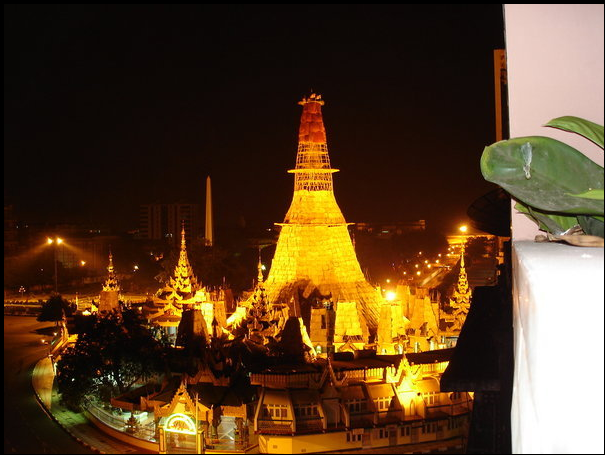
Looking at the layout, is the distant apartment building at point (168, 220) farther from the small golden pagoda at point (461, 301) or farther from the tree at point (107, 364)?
the tree at point (107, 364)

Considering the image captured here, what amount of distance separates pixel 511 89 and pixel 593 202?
1.68ft

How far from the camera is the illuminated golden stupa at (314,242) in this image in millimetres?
6340

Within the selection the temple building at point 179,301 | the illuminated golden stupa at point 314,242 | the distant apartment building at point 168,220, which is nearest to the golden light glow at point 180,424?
the temple building at point 179,301

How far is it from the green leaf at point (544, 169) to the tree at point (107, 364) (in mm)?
3879

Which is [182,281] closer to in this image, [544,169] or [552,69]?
[552,69]

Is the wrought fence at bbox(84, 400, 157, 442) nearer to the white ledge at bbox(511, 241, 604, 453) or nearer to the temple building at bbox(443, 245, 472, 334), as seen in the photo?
the temple building at bbox(443, 245, 472, 334)

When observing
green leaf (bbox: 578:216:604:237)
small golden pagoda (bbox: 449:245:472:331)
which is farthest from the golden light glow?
green leaf (bbox: 578:216:604:237)

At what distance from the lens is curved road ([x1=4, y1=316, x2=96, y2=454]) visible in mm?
3307

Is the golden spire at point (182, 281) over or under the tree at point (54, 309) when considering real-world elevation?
over

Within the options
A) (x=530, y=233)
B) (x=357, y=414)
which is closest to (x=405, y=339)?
(x=357, y=414)

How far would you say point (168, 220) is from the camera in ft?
56.1

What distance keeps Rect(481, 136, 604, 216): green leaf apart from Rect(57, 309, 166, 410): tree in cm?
388

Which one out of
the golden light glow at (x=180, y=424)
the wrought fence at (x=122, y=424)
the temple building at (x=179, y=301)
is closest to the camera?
the golden light glow at (x=180, y=424)

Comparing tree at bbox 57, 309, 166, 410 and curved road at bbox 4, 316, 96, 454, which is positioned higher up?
tree at bbox 57, 309, 166, 410
